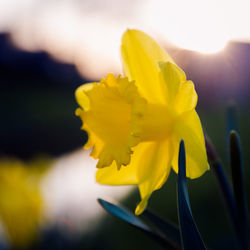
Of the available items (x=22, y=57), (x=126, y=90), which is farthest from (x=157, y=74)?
(x=22, y=57)

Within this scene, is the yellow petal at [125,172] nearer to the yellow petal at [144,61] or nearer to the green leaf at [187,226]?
the yellow petal at [144,61]

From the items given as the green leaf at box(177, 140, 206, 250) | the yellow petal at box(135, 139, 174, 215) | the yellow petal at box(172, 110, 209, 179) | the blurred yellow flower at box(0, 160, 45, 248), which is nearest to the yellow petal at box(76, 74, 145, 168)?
the yellow petal at box(135, 139, 174, 215)

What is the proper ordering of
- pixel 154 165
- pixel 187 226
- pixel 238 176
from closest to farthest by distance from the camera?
pixel 187 226 → pixel 238 176 → pixel 154 165

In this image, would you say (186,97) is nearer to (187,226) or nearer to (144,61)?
(144,61)

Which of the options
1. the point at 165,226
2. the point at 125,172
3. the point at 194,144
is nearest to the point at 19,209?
the point at 125,172

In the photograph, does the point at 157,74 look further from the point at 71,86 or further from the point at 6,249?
the point at 71,86

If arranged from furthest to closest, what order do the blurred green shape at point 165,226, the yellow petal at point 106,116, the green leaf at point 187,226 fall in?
the yellow petal at point 106,116, the blurred green shape at point 165,226, the green leaf at point 187,226

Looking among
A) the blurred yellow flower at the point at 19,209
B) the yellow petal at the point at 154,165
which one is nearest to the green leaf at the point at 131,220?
the yellow petal at the point at 154,165
